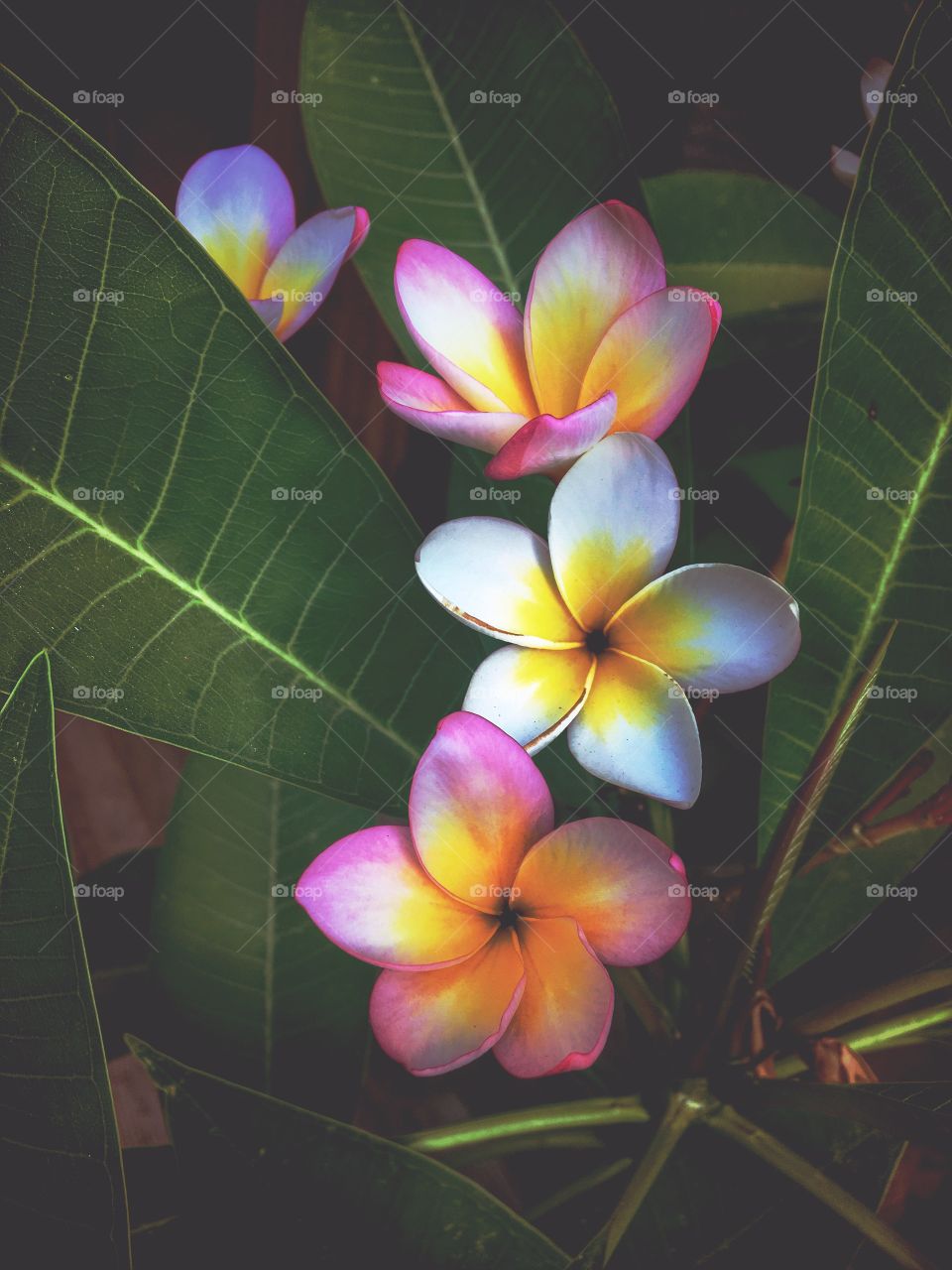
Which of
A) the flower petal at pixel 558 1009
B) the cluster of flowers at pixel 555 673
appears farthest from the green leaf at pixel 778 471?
the flower petal at pixel 558 1009

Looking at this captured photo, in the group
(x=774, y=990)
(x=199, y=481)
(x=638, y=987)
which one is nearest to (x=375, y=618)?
(x=199, y=481)

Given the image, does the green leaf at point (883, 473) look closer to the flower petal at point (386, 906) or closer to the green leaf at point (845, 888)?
the green leaf at point (845, 888)

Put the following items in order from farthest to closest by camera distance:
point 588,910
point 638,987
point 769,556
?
Result: point 769,556 < point 638,987 < point 588,910

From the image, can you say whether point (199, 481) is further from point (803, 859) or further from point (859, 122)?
point (859, 122)

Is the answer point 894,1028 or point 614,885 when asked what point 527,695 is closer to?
point 614,885

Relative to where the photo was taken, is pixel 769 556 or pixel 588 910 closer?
pixel 588 910

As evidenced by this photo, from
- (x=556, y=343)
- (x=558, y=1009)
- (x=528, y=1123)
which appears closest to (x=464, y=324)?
(x=556, y=343)
